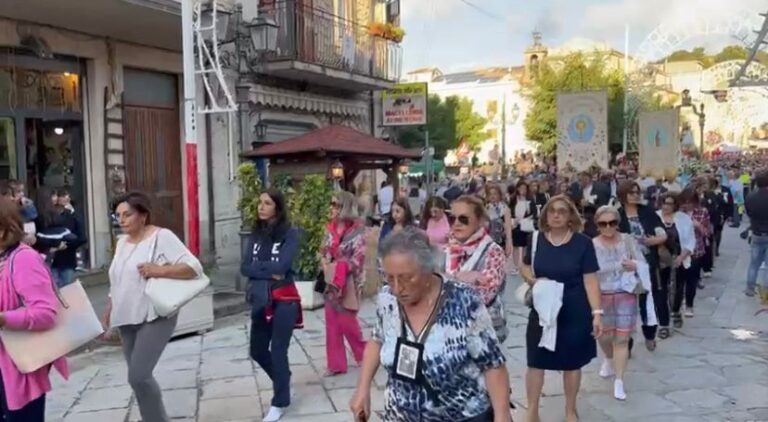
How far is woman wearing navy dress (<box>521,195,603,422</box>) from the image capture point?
5.14 metres

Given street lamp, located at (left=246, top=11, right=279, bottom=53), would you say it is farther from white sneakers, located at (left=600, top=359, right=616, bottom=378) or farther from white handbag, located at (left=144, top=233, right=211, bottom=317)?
white handbag, located at (left=144, top=233, right=211, bottom=317)

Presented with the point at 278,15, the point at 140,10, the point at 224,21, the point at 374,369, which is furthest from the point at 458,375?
the point at 278,15

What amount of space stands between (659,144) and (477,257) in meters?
16.3

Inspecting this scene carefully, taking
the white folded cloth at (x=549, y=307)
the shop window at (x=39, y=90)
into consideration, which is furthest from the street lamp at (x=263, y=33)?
the white folded cloth at (x=549, y=307)

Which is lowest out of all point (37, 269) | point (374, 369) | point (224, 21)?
point (374, 369)

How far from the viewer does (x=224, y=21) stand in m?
11.9

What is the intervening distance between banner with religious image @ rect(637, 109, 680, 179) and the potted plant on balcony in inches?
458

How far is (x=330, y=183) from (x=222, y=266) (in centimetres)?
383

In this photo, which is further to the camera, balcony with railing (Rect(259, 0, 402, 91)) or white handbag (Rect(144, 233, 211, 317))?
balcony with railing (Rect(259, 0, 402, 91))

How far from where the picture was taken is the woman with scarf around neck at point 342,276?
6.65 meters

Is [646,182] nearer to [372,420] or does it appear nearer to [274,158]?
[274,158]

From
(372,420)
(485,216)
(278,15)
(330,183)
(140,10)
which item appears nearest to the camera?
(485,216)

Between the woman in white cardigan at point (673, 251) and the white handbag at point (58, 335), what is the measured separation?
5710 millimetres

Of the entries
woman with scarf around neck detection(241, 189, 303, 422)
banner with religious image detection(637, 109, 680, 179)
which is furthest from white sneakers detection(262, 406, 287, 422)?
banner with religious image detection(637, 109, 680, 179)
